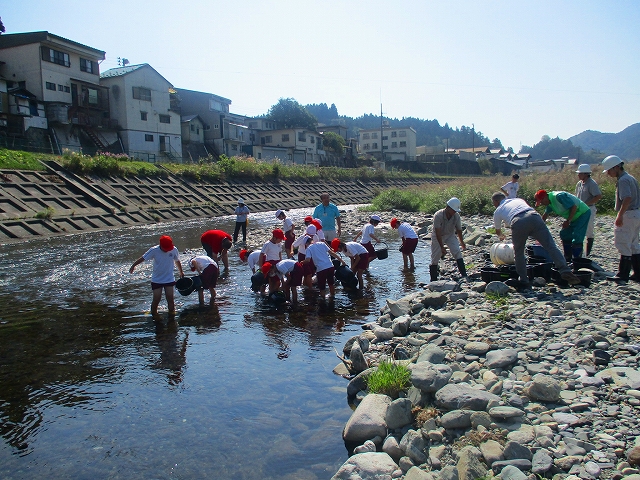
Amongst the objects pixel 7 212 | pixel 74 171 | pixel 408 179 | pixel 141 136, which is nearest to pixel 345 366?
pixel 7 212

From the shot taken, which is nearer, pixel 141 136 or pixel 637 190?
pixel 637 190

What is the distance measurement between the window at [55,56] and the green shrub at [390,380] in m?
48.3

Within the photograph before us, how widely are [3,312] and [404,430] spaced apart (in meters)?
9.78

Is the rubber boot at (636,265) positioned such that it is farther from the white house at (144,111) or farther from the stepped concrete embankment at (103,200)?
the white house at (144,111)

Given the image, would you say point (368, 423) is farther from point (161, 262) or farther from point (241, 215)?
point (241, 215)

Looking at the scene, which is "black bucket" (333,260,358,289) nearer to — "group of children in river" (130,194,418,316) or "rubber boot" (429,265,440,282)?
"group of children in river" (130,194,418,316)

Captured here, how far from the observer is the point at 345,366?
700cm

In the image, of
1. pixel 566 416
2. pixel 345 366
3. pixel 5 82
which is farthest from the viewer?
pixel 5 82

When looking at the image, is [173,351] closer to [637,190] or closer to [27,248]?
[637,190]

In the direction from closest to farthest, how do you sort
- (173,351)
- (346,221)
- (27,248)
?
(173,351)
(27,248)
(346,221)

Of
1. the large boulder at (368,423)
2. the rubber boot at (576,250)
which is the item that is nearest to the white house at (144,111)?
the rubber boot at (576,250)

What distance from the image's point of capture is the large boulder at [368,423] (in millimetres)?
4957

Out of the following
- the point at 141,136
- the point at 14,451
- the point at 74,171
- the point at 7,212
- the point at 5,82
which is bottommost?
the point at 14,451

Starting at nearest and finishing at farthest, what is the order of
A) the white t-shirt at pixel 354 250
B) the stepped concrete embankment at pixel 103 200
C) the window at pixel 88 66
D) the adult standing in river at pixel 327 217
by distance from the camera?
the white t-shirt at pixel 354 250
the adult standing in river at pixel 327 217
the stepped concrete embankment at pixel 103 200
the window at pixel 88 66
